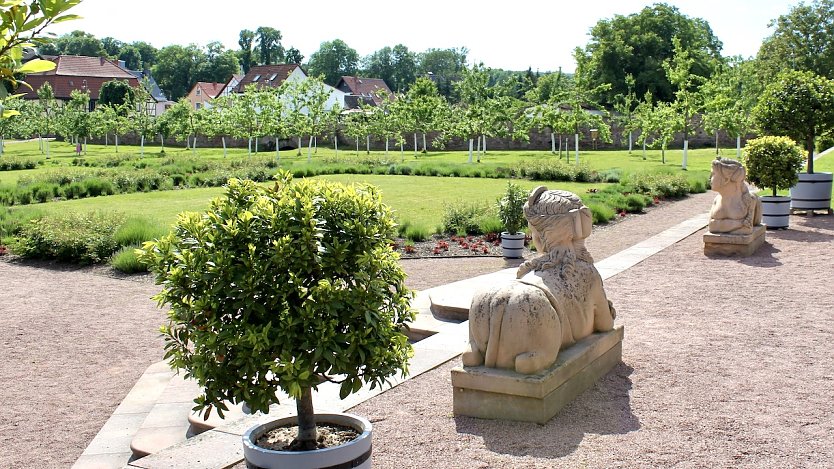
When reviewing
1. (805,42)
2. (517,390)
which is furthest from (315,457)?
(805,42)

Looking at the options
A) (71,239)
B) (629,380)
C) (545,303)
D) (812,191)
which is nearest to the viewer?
(545,303)

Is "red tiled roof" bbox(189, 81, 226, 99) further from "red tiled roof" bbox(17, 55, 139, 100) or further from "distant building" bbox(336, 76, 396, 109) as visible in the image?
"distant building" bbox(336, 76, 396, 109)

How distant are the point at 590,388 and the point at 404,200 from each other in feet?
59.8

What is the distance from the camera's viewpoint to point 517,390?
594 centimetres

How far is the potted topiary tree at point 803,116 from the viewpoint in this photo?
17.8 m

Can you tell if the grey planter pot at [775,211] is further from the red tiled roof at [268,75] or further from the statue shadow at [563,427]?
the red tiled roof at [268,75]

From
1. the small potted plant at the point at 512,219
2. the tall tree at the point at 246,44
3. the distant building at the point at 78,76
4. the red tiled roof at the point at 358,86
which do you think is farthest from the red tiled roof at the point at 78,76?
the small potted plant at the point at 512,219

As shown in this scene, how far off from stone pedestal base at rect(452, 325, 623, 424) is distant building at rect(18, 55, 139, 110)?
84.8m

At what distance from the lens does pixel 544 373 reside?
6.01 metres

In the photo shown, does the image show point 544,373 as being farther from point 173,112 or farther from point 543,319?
point 173,112

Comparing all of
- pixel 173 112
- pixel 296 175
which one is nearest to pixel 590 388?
pixel 296 175

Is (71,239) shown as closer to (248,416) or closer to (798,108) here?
(248,416)

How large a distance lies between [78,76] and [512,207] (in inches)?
3277

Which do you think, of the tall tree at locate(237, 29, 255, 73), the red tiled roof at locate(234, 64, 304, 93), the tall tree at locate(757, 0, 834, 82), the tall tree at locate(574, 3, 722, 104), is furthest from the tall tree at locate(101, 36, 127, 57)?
the tall tree at locate(757, 0, 834, 82)
